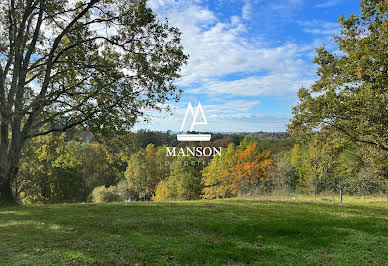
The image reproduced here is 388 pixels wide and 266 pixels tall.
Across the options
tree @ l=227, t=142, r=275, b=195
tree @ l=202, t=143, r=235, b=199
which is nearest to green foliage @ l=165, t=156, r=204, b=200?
tree @ l=202, t=143, r=235, b=199

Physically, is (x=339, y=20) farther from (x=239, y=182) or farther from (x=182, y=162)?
(x=182, y=162)

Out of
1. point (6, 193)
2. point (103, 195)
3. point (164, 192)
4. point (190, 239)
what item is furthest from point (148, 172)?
point (190, 239)

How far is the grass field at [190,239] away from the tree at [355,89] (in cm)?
491

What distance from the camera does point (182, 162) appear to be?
4897cm

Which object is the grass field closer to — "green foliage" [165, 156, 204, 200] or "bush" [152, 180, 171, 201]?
"green foliage" [165, 156, 204, 200]

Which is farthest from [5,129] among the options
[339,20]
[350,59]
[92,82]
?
[339,20]

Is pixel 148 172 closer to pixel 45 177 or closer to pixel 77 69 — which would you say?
pixel 45 177

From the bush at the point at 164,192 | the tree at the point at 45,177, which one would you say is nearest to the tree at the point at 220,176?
the bush at the point at 164,192

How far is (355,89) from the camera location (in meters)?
15.1

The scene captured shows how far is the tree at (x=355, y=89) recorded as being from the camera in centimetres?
1267

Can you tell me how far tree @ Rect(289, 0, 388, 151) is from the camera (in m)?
12.7

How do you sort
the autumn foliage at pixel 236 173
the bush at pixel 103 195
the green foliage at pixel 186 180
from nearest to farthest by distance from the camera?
the autumn foliage at pixel 236 173 < the green foliage at pixel 186 180 < the bush at pixel 103 195

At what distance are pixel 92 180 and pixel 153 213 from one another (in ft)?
167

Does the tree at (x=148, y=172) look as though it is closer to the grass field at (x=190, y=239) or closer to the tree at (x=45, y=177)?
the tree at (x=45, y=177)
